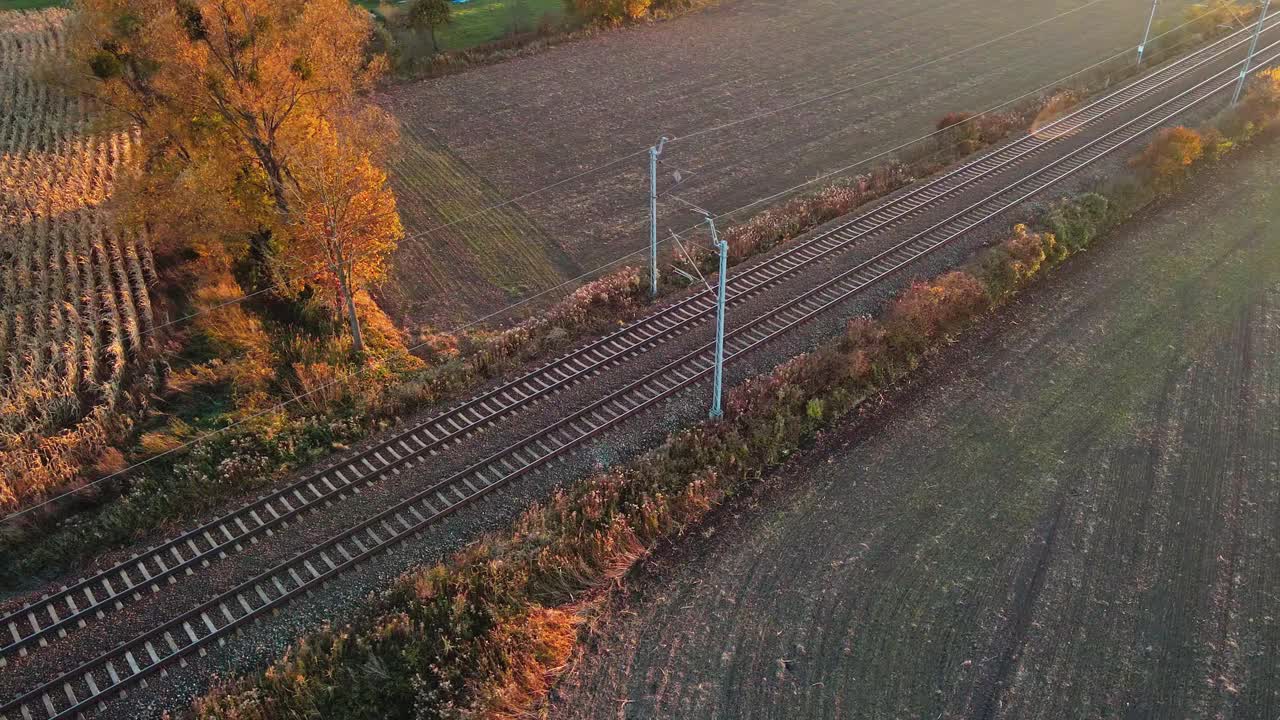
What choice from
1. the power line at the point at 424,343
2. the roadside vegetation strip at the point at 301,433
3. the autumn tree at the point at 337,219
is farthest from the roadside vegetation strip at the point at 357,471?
the autumn tree at the point at 337,219

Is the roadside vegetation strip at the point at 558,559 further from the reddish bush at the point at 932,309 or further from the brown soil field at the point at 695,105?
the brown soil field at the point at 695,105

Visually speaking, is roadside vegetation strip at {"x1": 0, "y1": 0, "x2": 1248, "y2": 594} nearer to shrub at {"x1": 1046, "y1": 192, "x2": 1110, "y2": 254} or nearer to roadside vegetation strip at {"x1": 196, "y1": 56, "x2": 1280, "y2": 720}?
roadside vegetation strip at {"x1": 196, "y1": 56, "x2": 1280, "y2": 720}

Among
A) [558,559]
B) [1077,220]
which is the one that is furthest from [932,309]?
[558,559]

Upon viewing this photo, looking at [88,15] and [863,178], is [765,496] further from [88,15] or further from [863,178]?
[88,15]

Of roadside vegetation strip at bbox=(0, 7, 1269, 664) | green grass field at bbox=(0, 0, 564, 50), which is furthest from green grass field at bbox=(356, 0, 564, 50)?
roadside vegetation strip at bbox=(0, 7, 1269, 664)

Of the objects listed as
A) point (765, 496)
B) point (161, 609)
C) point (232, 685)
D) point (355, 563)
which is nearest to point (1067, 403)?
point (765, 496)

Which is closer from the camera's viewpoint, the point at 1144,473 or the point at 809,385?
the point at 1144,473
